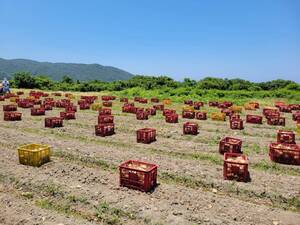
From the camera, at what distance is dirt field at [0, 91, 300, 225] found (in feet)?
25.7

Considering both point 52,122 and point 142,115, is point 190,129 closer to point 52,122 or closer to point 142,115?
point 142,115

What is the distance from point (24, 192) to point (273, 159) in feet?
28.5

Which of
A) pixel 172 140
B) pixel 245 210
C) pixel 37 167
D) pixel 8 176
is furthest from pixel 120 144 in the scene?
pixel 245 210

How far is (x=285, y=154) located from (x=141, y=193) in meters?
6.00

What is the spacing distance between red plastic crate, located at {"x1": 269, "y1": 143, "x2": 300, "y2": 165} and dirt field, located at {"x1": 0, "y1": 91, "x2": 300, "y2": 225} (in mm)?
349

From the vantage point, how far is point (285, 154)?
12.0 meters

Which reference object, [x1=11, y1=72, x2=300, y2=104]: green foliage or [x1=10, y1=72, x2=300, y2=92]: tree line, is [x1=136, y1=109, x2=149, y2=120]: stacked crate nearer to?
[x1=11, y1=72, x2=300, y2=104]: green foliage

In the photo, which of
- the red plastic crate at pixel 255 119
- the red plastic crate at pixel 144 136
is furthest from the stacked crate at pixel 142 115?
the red plastic crate at pixel 255 119

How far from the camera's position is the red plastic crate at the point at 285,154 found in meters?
11.9

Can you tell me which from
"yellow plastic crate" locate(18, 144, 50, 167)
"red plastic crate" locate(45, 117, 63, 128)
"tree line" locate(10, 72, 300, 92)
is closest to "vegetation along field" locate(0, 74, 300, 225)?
"yellow plastic crate" locate(18, 144, 50, 167)

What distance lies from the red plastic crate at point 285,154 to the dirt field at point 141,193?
35 centimetres

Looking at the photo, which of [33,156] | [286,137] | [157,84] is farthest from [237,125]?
[157,84]

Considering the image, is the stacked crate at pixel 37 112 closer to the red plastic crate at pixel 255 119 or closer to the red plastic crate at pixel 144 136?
the red plastic crate at pixel 144 136

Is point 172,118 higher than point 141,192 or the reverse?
higher
